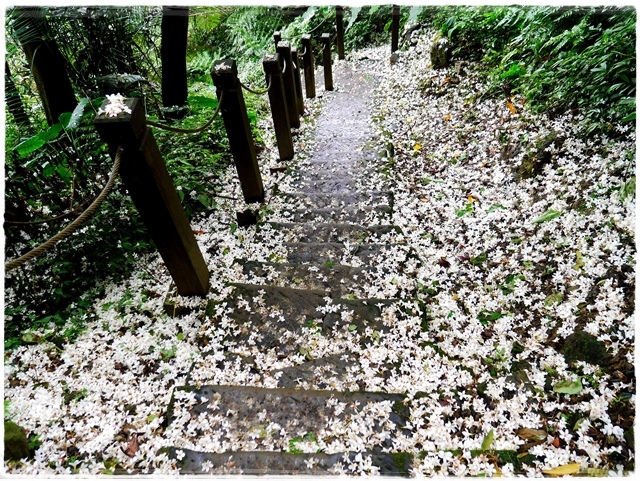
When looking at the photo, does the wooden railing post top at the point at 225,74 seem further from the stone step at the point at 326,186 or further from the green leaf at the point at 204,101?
the stone step at the point at 326,186

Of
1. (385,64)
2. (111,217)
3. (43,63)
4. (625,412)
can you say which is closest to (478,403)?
(625,412)

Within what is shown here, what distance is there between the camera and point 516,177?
13.5ft

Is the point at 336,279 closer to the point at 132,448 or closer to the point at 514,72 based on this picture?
the point at 132,448

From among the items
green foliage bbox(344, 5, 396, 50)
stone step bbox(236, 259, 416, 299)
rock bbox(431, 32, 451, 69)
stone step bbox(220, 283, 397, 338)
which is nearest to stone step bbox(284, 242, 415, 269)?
stone step bbox(236, 259, 416, 299)

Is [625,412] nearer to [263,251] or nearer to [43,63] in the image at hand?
[263,251]

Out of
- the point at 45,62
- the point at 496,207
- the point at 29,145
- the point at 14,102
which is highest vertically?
the point at 45,62

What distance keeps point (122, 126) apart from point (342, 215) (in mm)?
2680

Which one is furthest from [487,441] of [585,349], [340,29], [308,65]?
[340,29]

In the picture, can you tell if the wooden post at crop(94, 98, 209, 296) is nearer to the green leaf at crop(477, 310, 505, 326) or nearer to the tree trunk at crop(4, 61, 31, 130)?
the green leaf at crop(477, 310, 505, 326)

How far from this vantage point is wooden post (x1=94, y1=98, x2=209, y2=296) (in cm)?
226

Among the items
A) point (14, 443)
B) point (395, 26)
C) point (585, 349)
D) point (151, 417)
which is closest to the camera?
point (14, 443)

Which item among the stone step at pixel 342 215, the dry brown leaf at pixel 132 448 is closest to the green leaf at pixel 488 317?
the stone step at pixel 342 215

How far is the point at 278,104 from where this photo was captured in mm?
5168

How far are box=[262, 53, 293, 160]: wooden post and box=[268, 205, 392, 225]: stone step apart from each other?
1.60 m
